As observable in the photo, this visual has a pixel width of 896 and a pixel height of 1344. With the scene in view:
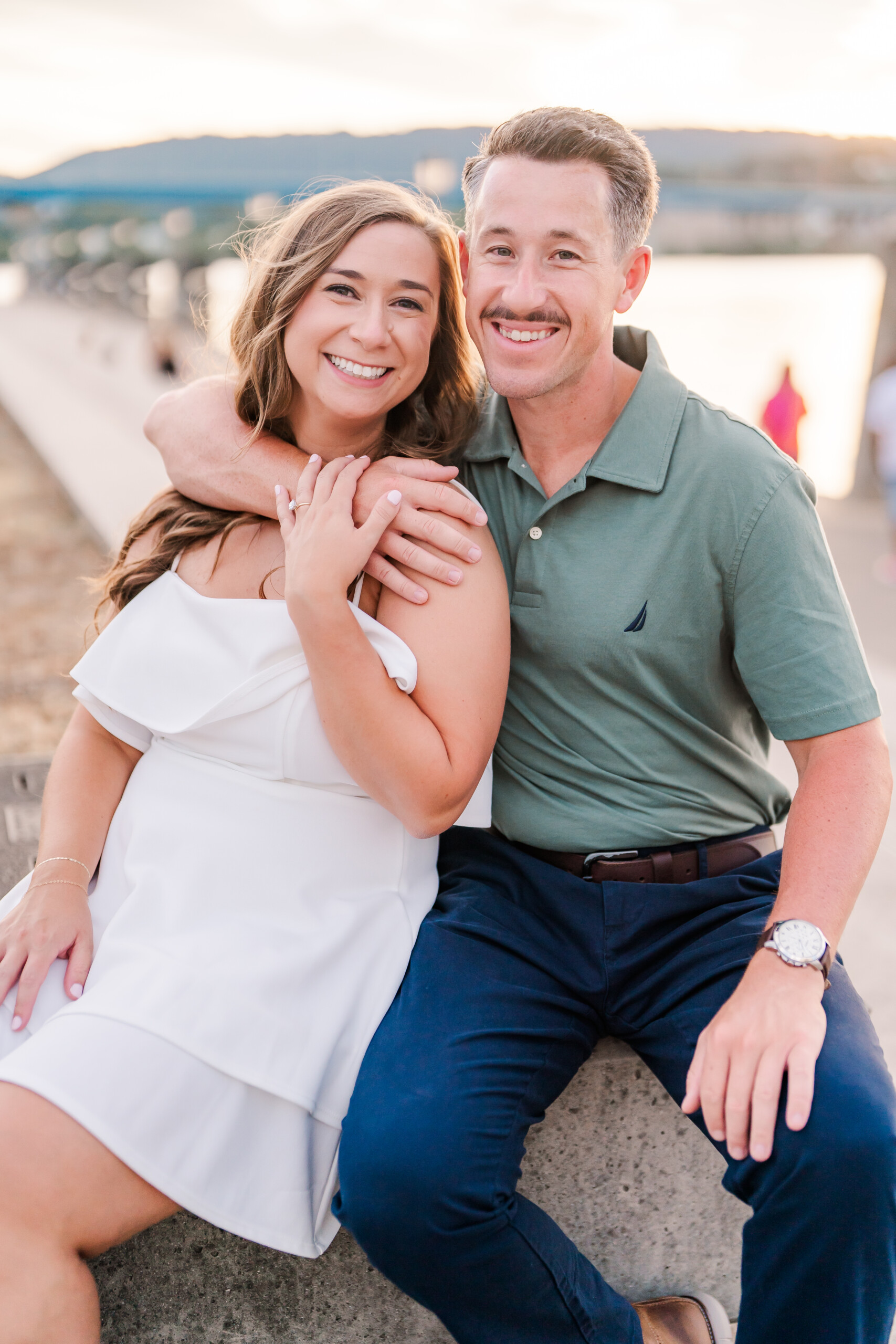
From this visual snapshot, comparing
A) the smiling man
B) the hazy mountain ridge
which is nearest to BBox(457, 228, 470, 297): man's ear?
the smiling man

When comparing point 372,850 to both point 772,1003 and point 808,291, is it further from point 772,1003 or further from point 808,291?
point 808,291

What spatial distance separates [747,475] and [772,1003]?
89 cm

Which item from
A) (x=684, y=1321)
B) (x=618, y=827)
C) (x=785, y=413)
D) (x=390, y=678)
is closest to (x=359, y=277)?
(x=390, y=678)

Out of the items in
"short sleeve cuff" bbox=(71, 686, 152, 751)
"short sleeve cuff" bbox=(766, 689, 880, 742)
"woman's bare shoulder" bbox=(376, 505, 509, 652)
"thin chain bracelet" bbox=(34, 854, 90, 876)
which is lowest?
"thin chain bracelet" bbox=(34, 854, 90, 876)

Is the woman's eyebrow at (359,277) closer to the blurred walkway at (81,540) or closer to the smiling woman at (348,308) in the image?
the smiling woman at (348,308)

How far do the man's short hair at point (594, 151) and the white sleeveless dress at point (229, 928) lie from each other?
3.11 ft

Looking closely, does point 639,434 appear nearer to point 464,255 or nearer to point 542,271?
point 542,271

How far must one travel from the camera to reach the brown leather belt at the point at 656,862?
76.6 inches

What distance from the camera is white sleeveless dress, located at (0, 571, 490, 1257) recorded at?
4.89 ft

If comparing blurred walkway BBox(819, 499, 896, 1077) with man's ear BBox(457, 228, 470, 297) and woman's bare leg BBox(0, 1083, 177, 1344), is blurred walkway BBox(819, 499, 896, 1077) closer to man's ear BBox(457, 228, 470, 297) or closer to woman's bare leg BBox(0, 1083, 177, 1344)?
woman's bare leg BBox(0, 1083, 177, 1344)

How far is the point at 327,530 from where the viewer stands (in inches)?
69.5

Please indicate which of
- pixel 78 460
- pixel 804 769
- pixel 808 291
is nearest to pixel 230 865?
pixel 804 769

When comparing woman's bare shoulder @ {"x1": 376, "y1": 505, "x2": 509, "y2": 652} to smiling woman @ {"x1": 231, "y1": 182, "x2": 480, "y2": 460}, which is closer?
woman's bare shoulder @ {"x1": 376, "y1": 505, "x2": 509, "y2": 652}

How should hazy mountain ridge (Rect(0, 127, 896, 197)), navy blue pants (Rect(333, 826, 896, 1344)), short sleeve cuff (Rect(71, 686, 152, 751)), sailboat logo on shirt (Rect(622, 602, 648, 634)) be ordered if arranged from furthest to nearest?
1. hazy mountain ridge (Rect(0, 127, 896, 197))
2. short sleeve cuff (Rect(71, 686, 152, 751))
3. sailboat logo on shirt (Rect(622, 602, 648, 634))
4. navy blue pants (Rect(333, 826, 896, 1344))
